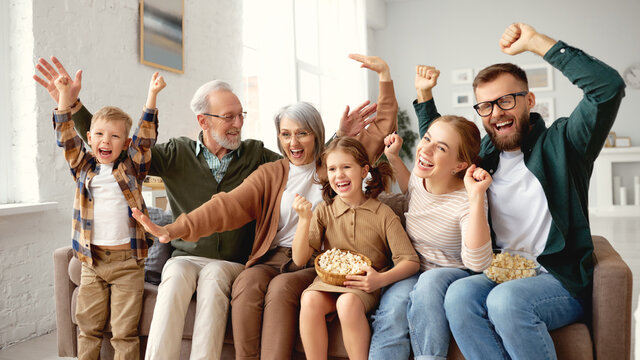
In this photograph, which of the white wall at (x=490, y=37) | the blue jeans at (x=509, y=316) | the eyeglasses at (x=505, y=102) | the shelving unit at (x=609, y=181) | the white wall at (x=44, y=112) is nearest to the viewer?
the blue jeans at (x=509, y=316)

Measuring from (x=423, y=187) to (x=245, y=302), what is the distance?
79cm

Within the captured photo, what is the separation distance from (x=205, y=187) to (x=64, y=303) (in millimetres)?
744

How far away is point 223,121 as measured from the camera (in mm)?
2285

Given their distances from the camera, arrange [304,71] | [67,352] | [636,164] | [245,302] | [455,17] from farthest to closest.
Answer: [455,17]
[636,164]
[304,71]
[67,352]
[245,302]

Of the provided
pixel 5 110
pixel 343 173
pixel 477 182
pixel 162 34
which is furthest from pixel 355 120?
pixel 162 34

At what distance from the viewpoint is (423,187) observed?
6.41ft

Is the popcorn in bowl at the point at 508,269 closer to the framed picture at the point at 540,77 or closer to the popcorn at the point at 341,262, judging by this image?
the popcorn at the point at 341,262

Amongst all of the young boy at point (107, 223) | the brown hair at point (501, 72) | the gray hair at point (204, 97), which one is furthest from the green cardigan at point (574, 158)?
the young boy at point (107, 223)

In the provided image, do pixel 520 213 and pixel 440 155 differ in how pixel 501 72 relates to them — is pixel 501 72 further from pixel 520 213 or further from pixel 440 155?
pixel 520 213

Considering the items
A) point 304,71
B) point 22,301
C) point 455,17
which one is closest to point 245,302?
point 22,301

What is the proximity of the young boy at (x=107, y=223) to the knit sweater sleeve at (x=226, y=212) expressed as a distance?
1.11 ft

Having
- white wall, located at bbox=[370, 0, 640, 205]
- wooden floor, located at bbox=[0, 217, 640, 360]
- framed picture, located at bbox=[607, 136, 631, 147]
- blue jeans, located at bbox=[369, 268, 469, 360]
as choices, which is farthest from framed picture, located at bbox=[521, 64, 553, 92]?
blue jeans, located at bbox=[369, 268, 469, 360]

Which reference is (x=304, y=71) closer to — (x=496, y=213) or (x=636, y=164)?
(x=496, y=213)

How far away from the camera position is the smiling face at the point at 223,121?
7.52 feet
